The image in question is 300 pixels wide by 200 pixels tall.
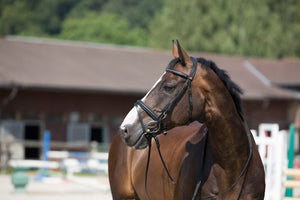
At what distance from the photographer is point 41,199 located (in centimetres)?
984

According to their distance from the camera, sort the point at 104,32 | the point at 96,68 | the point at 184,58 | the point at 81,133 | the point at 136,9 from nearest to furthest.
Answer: the point at 184,58 → the point at 81,133 → the point at 96,68 → the point at 104,32 → the point at 136,9

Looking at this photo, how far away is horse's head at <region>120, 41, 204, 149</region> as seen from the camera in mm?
3279

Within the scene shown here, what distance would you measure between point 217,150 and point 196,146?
0.96 feet

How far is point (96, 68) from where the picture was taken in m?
23.0

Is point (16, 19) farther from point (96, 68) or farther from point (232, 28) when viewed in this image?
point (96, 68)

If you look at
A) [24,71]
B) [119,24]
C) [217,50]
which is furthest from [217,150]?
[119,24]

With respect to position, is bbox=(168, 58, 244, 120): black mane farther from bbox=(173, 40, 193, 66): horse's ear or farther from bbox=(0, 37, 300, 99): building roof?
bbox=(0, 37, 300, 99): building roof

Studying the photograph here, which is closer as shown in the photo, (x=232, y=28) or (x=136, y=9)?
(x=232, y=28)

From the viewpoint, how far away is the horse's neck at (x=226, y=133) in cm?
345

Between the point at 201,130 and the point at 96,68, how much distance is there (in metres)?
19.5

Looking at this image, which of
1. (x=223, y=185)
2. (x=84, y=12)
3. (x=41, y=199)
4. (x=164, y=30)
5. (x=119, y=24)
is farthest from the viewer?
(x=84, y=12)

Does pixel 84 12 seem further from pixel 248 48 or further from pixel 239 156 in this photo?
pixel 239 156

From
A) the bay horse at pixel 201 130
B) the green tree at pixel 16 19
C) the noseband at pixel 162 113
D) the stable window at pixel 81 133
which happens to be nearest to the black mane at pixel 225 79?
the bay horse at pixel 201 130

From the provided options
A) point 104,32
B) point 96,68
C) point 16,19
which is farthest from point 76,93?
point 16,19
